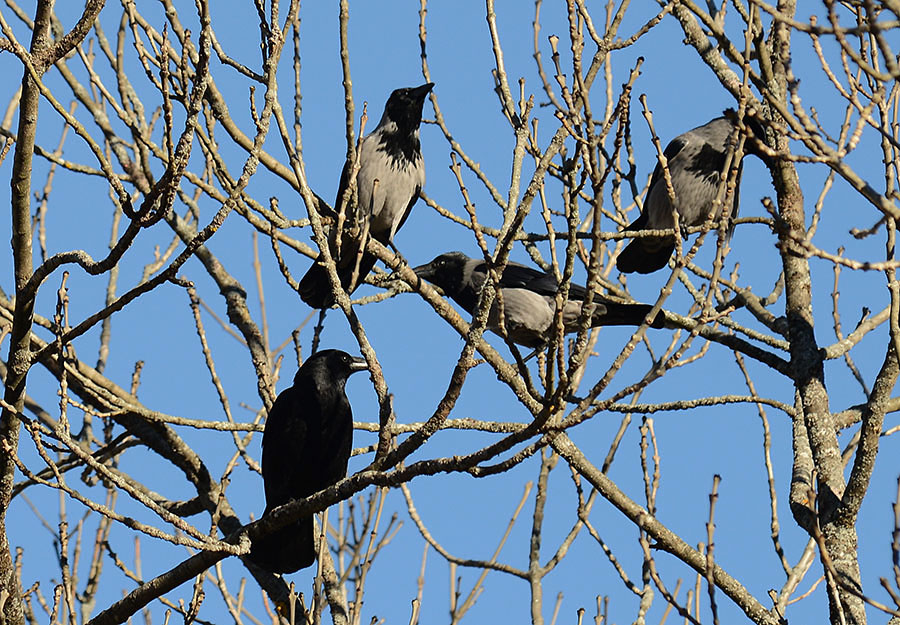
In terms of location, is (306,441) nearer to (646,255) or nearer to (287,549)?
(287,549)

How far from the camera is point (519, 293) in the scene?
24.3ft

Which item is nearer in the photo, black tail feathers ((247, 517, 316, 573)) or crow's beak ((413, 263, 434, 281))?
black tail feathers ((247, 517, 316, 573))

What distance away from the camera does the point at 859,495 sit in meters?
4.22

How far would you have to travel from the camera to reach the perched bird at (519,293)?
710cm

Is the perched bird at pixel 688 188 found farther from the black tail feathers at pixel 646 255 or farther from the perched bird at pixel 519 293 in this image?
the perched bird at pixel 519 293

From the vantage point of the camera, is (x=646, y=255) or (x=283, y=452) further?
(x=646, y=255)

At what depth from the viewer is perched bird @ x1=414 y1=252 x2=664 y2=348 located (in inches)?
279

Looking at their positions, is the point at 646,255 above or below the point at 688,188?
below

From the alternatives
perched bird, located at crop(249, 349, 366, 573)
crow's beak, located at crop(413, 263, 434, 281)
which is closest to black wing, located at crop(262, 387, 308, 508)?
perched bird, located at crop(249, 349, 366, 573)

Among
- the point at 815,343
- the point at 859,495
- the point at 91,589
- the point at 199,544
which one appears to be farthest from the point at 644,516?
Result: the point at 91,589

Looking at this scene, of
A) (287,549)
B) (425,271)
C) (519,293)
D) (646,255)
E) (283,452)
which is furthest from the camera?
(425,271)

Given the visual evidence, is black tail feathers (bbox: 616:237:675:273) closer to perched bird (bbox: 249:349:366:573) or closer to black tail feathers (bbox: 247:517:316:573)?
perched bird (bbox: 249:349:366:573)

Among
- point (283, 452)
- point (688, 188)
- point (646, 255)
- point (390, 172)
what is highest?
point (390, 172)

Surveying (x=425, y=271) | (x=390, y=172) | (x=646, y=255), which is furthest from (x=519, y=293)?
(x=390, y=172)
